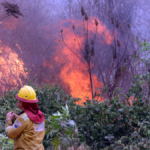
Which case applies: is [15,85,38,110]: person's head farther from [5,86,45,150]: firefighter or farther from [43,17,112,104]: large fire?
[43,17,112,104]: large fire

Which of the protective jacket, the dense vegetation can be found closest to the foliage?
the dense vegetation

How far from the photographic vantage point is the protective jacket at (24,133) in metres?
2.14

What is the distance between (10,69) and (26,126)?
494cm

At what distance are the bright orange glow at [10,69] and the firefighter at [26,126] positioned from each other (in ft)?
15.0

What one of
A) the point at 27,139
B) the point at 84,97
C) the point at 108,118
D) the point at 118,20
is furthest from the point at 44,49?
the point at 27,139

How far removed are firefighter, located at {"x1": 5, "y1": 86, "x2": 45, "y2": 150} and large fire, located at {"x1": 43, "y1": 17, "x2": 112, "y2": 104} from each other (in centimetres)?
448

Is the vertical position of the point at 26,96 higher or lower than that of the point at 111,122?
higher

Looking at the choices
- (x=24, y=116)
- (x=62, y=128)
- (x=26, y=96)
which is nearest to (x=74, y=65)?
(x=62, y=128)

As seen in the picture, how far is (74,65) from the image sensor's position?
689cm

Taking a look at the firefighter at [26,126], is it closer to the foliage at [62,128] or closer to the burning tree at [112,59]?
the foliage at [62,128]

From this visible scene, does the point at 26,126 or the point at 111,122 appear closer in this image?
the point at 26,126

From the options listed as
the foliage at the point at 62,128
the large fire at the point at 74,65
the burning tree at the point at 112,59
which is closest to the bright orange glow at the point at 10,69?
the large fire at the point at 74,65

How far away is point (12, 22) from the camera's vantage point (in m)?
6.84

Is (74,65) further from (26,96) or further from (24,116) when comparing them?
(24,116)
